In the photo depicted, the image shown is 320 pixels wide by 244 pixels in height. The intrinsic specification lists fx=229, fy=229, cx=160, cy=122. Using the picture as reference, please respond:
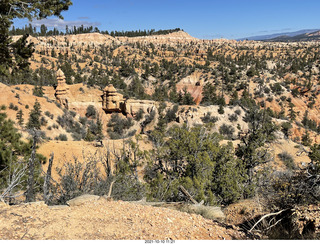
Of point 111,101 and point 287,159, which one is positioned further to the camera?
point 111,101

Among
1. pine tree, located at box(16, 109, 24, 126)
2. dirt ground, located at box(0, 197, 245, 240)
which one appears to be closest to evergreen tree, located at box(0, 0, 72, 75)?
dirt ground, located at box(0, 197, 245, 240)

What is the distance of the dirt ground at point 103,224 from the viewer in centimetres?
437

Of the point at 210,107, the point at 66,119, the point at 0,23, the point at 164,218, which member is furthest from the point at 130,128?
the point at 164,218

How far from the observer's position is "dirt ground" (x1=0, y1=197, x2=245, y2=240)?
437cm

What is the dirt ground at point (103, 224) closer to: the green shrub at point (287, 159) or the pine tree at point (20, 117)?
the green shrub at point (287, 159)

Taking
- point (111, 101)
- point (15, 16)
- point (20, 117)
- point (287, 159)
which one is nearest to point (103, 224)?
point (15, 16)

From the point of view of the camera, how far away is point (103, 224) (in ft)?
15.6

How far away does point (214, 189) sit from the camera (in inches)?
451

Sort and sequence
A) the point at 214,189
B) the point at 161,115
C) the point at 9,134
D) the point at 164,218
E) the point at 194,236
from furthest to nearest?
the point at 161,115
the point at 214,189
the point at 9,134
the point at 164,218
the point at 194,236

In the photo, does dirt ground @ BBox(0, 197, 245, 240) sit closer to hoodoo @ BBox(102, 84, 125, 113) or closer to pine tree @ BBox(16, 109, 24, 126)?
pine tree @ BBox(16, 109, 24, 126)

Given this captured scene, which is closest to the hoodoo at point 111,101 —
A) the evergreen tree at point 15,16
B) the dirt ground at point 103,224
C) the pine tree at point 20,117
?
the pine tree at point 20,117

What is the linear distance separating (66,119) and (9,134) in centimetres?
2684

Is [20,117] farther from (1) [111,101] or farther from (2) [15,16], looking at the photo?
(2) [15,16]
